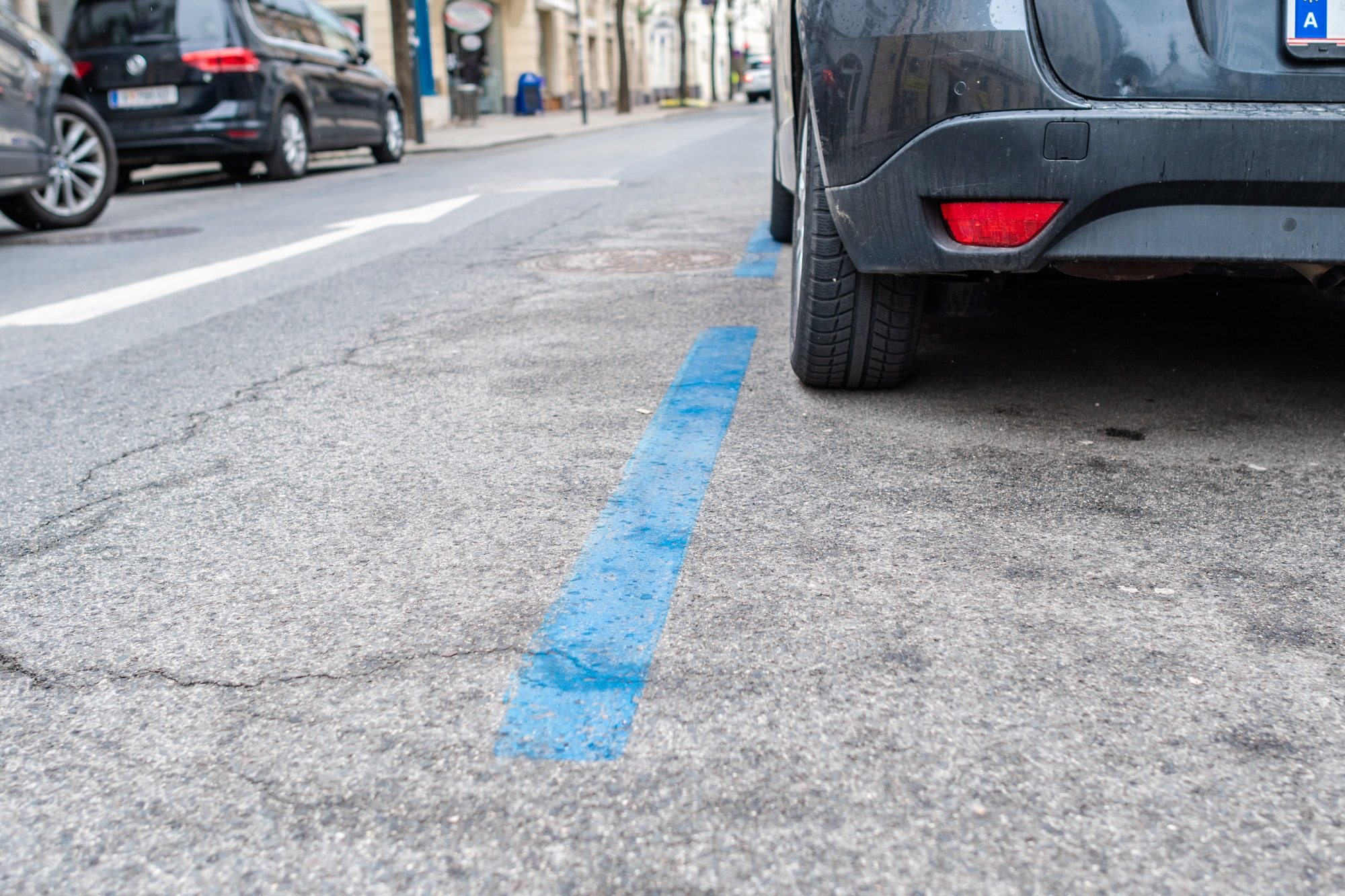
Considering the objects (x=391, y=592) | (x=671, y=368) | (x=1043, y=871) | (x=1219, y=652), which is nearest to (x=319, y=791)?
(x=391, y=592)

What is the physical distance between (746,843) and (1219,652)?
0.82 m

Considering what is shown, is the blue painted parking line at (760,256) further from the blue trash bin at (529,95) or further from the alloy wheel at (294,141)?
the blue trash bin at (529,95)

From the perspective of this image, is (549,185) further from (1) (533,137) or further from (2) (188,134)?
(1) (533,137)

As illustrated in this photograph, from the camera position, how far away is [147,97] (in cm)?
1102

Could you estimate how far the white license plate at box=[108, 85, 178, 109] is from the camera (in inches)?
434

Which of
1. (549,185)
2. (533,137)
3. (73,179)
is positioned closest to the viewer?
(73,179)

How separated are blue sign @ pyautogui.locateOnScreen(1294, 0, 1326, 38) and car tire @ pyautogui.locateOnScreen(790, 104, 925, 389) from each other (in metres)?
0.93

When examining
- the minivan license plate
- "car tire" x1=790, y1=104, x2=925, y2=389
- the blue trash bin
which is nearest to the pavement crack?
"car tire" x1=790, y1=104, x2=925, y2=389

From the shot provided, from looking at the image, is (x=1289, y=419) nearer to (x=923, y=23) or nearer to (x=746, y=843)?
(x=923, y=23)

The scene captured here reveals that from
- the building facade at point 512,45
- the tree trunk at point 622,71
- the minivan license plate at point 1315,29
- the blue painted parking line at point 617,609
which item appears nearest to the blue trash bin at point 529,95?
the building facade at point 512,45

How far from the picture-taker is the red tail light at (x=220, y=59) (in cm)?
1099

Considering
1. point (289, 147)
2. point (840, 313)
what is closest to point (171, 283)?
point (840, 313)

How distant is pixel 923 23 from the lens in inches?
95.9

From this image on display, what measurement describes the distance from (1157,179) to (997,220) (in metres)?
0.30
